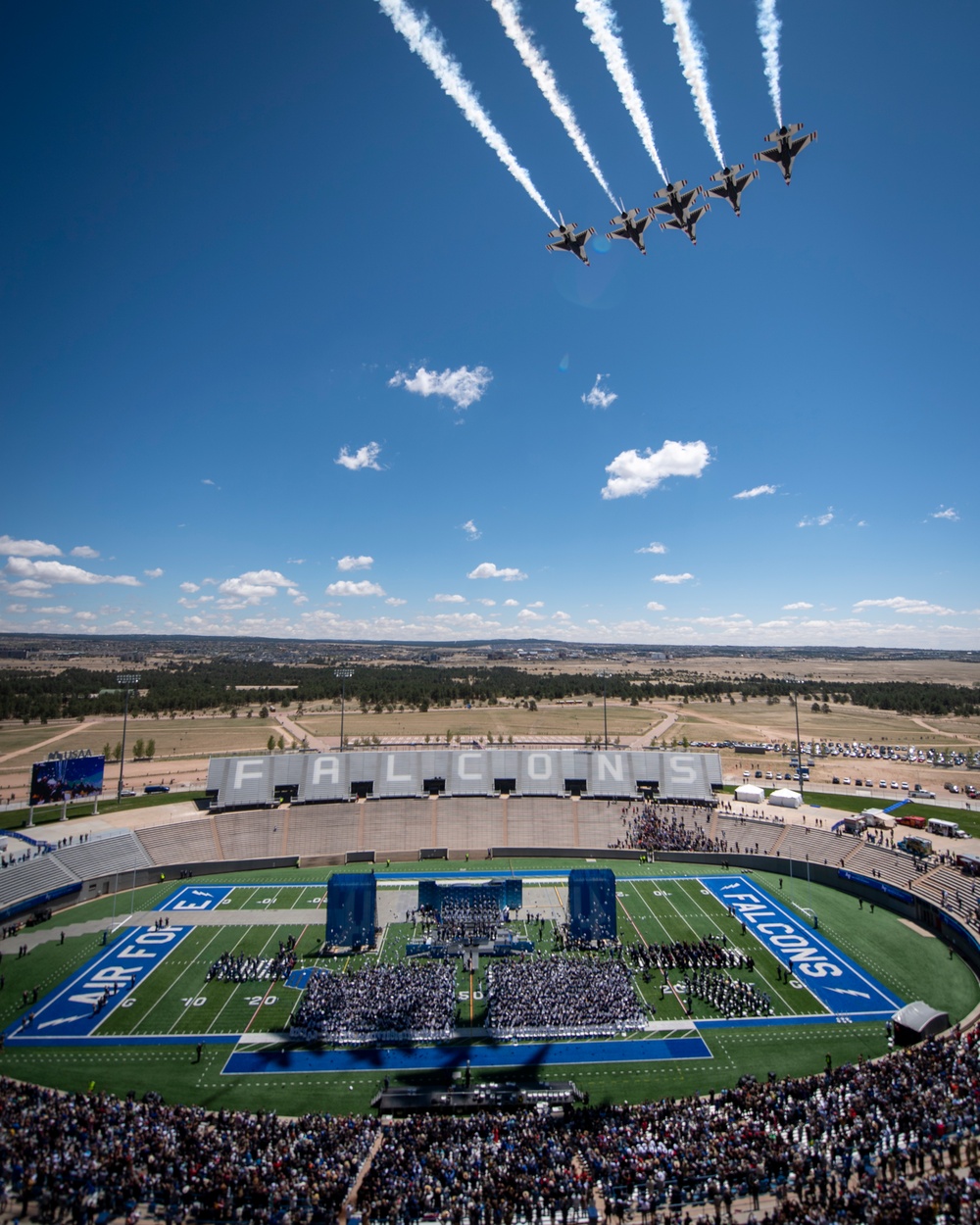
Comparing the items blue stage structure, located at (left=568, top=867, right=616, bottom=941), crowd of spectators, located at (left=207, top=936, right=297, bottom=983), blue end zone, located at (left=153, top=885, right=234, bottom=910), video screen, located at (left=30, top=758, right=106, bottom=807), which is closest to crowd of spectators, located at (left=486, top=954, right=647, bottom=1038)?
blue stage structure, located at (left=568, top=867, right=616, bottom=941)

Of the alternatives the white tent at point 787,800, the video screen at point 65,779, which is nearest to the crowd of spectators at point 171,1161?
the video screen at point 65,779

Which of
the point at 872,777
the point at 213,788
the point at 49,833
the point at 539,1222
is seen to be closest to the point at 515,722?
the point at 872,777

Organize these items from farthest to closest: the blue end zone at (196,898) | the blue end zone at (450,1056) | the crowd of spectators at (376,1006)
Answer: the blue end zone at (196,898) → the crowd of spectators at (376,1006) → the blue end zone at (450,1056)

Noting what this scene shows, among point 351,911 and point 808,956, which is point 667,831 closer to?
point 808,956

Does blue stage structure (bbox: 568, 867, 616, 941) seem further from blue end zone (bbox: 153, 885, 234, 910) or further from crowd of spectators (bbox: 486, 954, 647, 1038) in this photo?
blue end zone (bbox: 153, 885, 234, 910)

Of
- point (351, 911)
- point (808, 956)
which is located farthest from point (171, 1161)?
point (808, 956)

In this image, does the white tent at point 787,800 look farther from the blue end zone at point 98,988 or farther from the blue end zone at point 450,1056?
the blue end zone at point 98,988
